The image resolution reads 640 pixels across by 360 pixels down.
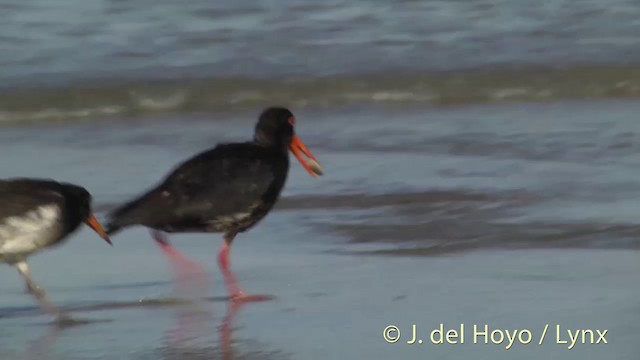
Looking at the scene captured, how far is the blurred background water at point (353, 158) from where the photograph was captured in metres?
6.35

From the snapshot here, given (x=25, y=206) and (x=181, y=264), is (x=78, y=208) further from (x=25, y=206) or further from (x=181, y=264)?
(x=181, y=264)

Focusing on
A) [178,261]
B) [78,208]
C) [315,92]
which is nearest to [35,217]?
[78,208]

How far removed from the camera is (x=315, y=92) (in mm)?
11102

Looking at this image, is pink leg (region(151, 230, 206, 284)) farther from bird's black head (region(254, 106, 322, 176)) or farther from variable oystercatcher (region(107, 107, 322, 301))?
bird's black head (region(254, 106, 322, 176))

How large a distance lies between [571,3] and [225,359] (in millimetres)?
7525

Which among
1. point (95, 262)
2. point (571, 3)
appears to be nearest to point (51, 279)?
point (95, 262)

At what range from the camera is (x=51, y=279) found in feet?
23.4

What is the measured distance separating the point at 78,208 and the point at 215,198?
0.57 m

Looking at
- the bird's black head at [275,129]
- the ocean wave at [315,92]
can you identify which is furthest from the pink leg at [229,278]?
the ocean wave at [315,92]

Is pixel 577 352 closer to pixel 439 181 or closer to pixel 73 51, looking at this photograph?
pixel 439 181

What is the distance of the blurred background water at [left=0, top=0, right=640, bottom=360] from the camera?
6.35m

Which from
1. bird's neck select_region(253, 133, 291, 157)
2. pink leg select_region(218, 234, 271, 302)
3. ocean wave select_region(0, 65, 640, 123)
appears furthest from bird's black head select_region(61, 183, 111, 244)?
ocean wave select_region(0, 65, 640, 123)

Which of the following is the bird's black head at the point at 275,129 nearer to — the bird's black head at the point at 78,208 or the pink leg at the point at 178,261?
the pink leg at the point at 178,261

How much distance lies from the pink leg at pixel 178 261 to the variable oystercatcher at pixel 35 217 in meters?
0.31
